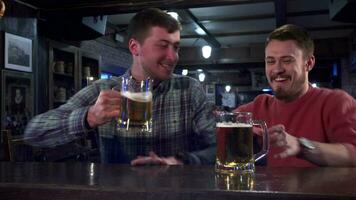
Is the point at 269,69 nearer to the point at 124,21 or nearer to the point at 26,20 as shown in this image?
the point at 26,20

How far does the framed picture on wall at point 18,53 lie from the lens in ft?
13.3

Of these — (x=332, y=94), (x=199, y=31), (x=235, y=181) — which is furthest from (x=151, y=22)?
(x=199, y=31)

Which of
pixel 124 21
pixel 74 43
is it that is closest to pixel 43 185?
pixel 74 43

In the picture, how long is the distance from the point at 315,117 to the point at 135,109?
0.90 meters

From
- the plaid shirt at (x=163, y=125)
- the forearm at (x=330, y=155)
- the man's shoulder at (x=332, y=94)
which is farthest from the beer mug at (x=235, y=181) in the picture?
the man's shoulder at (x=332, y=94)

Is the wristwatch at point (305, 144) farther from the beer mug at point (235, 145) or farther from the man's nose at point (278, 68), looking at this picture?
the man's nose at point (278, 68)

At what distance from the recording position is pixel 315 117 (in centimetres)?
170

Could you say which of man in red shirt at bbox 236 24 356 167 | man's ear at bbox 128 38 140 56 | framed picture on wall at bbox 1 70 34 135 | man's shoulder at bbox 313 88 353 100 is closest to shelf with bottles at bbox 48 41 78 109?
framed picture on wall at bbox 1 70 34 135

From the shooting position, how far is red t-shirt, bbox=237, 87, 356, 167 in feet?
5.22

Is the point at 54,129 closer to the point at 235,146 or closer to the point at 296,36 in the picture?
the point at 235,146

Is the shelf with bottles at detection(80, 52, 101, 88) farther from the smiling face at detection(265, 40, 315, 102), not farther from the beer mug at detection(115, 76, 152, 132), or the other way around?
the beer mug at detection(115, 76, 152, 132)

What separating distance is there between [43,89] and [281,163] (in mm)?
3760

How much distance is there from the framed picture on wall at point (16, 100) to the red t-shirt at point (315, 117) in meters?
2.97

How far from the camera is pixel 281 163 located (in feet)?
5.42
